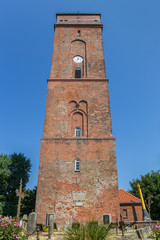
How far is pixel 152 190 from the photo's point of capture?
1250 inches

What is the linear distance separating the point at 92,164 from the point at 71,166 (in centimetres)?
168

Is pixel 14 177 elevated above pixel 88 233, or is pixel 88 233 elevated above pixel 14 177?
pixel 14 177

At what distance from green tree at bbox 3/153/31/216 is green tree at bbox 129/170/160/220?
16227mm

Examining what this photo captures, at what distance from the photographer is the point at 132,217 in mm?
21047

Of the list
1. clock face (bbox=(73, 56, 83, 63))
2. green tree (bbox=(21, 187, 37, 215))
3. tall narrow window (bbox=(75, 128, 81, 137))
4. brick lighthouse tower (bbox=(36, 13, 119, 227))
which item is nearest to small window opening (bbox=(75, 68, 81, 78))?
brick lighthouse tower (bbox=(36, 13, 119, 227))

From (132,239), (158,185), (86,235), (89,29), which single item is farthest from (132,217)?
(89,29)

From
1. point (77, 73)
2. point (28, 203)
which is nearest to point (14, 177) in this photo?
point (28, 203)

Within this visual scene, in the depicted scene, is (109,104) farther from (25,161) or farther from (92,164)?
(25,161)

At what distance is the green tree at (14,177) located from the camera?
2272 centimetres

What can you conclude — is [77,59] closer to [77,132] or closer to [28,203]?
[77,132]

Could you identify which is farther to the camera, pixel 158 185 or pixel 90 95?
pixel 158 185

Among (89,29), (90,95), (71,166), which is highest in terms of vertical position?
(89,29)

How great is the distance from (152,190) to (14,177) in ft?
66.6

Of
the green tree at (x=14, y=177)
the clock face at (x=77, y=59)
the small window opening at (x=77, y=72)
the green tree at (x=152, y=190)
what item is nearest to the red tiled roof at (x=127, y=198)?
the green tree at (x=152, y=190)
